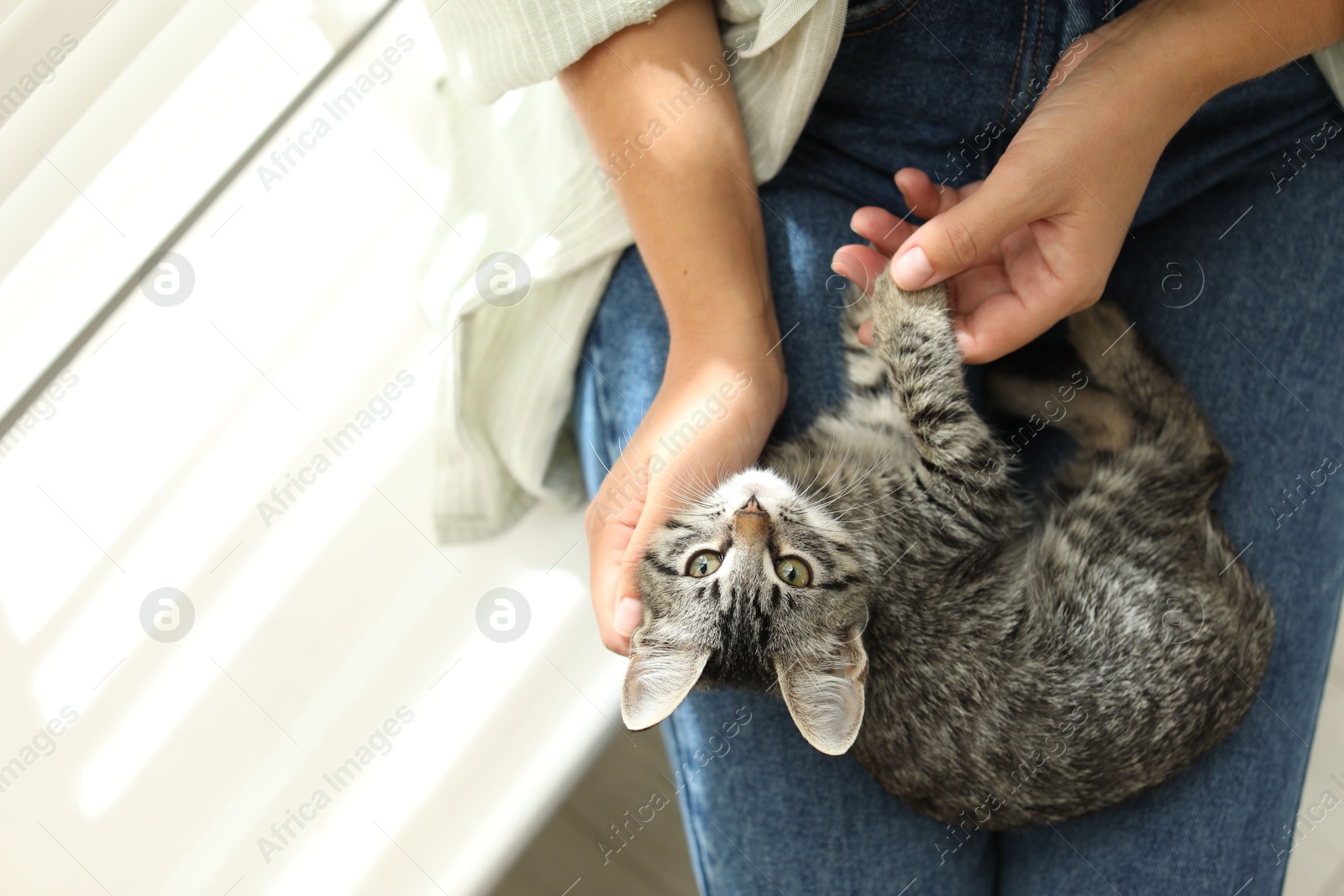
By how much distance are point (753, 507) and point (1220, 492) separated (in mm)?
647

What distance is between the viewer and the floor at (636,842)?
1.71 meters

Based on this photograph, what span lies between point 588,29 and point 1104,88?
0.60 m

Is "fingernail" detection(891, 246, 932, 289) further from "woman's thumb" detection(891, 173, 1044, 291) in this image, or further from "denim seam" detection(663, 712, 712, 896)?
"denim seam" detection(663, 712, 712, 896)

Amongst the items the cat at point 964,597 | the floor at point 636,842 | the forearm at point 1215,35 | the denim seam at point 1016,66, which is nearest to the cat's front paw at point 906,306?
the cat at point 964,597

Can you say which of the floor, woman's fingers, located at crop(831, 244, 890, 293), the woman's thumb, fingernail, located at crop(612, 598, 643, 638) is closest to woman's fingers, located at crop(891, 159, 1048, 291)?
the woman's thumb

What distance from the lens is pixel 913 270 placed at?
41.7 inches

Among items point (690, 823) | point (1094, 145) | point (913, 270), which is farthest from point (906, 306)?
point (690, 823)

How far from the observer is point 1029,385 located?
1.33 meters

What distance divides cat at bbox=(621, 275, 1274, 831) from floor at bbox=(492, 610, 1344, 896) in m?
0.70

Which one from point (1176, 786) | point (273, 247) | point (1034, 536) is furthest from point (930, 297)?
point (273, 247)

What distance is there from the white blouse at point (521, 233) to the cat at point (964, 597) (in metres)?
0.29

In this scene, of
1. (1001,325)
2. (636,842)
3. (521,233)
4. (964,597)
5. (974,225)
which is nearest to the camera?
(974,225)

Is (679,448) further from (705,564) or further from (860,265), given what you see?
(860,265)

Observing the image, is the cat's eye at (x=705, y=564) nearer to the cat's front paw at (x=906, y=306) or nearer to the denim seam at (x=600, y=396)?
the denim seam at (x=600, y=396)
